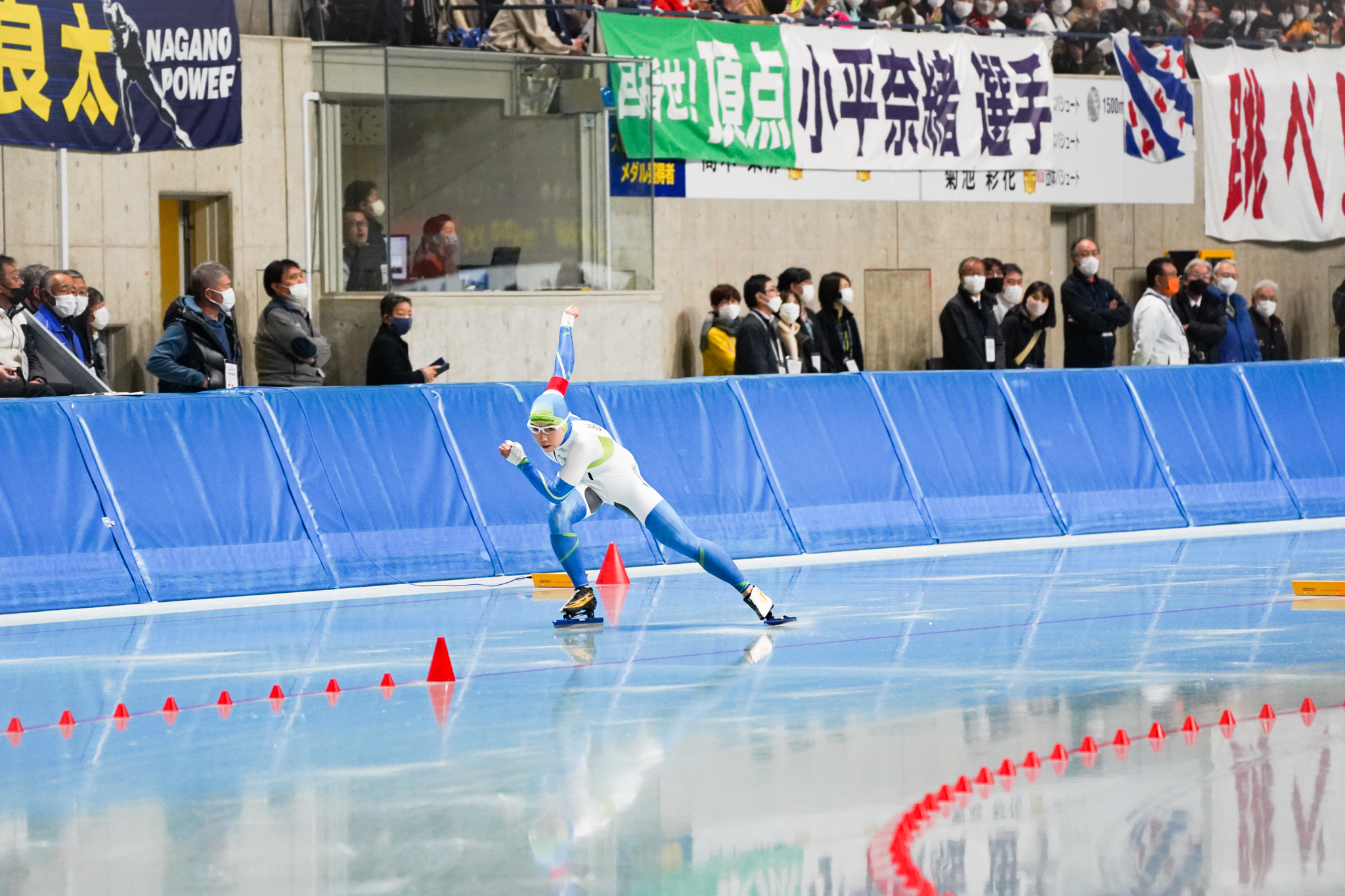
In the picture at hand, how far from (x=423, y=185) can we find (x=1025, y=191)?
28.1ft

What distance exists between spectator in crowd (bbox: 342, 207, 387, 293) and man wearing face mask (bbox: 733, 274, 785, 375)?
3194mm

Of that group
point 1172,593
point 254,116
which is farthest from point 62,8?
point 1172,593

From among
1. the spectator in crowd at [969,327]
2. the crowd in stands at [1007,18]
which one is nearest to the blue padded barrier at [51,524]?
the crowd in stands at [1007,18]

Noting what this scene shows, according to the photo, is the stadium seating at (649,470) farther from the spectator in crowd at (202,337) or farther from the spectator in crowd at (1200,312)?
the spectator in crowd at (1200,312)

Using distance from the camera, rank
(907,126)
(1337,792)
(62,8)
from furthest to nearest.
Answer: (907,126)
(62,8)
(1337,792)

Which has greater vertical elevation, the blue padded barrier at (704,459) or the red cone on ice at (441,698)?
the blue padded barrier at (704,459)

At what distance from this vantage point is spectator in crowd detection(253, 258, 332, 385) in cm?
1367

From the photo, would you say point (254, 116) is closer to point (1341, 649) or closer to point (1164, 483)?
point (1164, 483)

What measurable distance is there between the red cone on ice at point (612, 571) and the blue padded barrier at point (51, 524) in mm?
3037

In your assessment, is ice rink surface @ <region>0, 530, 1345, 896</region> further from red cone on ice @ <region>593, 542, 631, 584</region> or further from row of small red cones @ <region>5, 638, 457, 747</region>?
red cone on ice @ <region>593, 542, 631, 584</region>

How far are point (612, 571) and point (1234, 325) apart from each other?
9604 millimetres

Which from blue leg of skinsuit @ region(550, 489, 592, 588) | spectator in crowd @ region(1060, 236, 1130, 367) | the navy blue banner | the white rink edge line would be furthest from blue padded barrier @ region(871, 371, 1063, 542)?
the navy blue banner

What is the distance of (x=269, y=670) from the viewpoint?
9312mm

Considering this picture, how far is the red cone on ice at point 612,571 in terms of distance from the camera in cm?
1273
